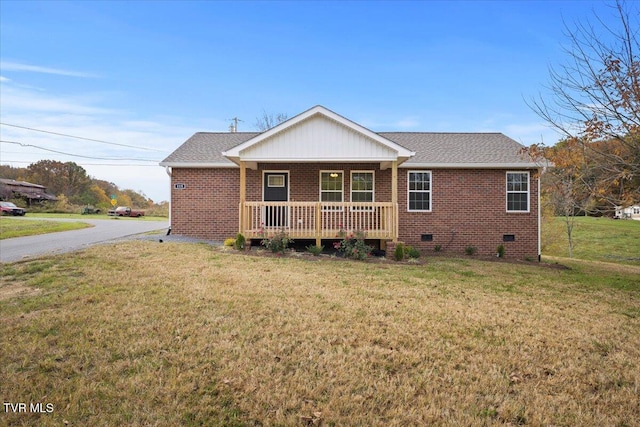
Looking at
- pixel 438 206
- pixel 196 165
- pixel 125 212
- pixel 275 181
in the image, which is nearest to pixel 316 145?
pixel 275 181

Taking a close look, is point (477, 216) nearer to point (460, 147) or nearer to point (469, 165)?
point (469, 165)

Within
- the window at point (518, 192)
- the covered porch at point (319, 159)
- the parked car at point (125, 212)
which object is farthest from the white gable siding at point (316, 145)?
the parked car at point (125, 212)

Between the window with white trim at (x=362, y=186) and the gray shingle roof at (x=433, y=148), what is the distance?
1.54 meters

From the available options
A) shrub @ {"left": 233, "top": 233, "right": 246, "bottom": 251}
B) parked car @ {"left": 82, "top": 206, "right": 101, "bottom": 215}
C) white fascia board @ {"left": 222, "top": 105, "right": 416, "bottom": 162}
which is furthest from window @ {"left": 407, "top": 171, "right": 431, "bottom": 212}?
parked car @ {"left": 82, "top": 206, "right": 101, "bottom": 215}

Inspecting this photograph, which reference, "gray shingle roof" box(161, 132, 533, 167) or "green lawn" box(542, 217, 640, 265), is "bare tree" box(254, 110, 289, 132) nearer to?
"gray shingle roof" box(161, 132, 533, 167)

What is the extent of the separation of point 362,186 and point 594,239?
2590 cm

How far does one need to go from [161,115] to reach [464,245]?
22.2 meters

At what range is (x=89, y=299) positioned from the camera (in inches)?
221

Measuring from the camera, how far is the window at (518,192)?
13.9 metres

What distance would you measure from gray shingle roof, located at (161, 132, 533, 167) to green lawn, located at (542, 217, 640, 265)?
841cm

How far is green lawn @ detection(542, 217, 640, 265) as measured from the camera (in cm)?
2209

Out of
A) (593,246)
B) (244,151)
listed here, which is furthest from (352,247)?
(593,246)

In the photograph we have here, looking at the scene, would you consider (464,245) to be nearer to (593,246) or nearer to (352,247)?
(352,247)

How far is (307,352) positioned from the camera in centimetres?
402
